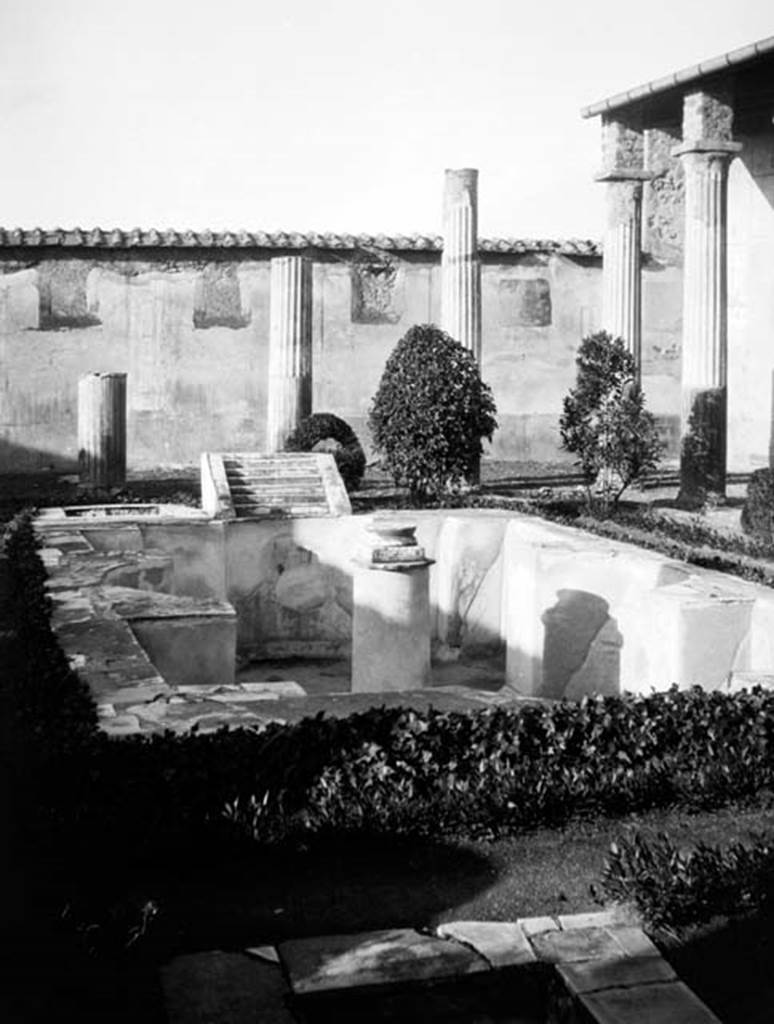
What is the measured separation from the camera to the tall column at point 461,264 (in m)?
15.2

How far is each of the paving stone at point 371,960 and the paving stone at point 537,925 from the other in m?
0.22

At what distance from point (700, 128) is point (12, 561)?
25.7ft

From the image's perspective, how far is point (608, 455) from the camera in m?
12.9

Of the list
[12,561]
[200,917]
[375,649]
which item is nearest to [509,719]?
[200,917]

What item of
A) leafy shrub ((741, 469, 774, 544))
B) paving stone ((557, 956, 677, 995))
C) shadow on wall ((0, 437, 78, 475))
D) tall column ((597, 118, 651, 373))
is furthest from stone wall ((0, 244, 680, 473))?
paving stone ((557, 956, 677, 995))

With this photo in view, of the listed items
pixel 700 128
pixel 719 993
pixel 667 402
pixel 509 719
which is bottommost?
pixel 719 993

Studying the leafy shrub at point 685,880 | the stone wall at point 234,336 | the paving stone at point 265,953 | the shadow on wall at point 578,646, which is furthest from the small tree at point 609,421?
the paving stone at point 265,953

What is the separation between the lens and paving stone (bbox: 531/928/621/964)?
3787 millimetres

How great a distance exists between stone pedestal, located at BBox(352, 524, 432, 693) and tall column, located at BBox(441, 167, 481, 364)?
697cm

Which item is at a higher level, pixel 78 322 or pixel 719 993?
pixel 78 322

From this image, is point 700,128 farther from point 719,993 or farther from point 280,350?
point 719,993

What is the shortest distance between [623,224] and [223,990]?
487 inches

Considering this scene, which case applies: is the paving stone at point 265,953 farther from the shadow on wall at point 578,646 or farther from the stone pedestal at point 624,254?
the stone pedestal at point 624,254

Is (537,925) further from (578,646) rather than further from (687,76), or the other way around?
(687,76)
